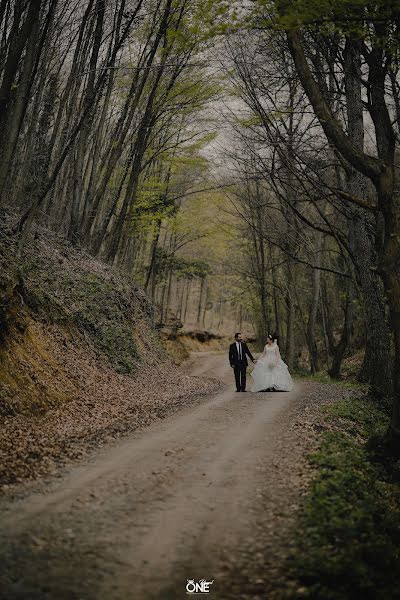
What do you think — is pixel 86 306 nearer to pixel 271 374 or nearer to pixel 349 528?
pixel 271 374

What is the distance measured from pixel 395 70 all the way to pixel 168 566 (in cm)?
1215

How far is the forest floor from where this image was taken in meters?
3.38

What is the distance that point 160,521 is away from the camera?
4309 millimetres

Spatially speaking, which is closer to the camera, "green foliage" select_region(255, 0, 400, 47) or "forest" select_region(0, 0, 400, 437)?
"green foliage" select_region(255, 0, 400, 47)

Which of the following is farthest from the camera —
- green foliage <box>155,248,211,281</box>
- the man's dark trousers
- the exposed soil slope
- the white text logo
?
green foliage <box>155,248,211,281</box>

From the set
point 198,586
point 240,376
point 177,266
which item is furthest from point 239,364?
point 177,266

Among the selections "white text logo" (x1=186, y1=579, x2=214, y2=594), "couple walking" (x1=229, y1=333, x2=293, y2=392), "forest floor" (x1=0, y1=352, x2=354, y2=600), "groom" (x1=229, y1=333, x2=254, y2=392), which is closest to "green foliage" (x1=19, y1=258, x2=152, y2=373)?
"groom" (x1=229, y1=333, x2=254, y2=392)

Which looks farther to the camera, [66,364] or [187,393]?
[187,393]

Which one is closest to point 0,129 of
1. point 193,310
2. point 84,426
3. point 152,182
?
point 152,182

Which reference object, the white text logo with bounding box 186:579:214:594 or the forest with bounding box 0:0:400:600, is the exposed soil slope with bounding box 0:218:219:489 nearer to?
the forest with bounding box 0:0:400:600

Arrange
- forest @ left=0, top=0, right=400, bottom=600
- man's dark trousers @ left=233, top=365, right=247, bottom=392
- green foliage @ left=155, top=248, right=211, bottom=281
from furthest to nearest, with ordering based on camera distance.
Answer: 1. green foliage @ left=155, top=248, right=211, bottom=281
2. man's dark trousers @ left=233, top=365, right=247, bottom=392
3. forest @ left=0, top=0, right=400, bottom=600

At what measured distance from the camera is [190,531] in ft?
13.6

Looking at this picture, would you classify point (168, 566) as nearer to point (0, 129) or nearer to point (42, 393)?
point (42, 393)

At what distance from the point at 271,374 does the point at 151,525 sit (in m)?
10.4
